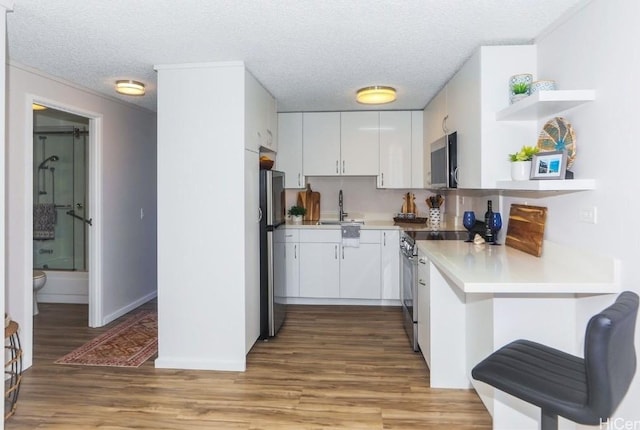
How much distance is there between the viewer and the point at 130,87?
3.33 meters

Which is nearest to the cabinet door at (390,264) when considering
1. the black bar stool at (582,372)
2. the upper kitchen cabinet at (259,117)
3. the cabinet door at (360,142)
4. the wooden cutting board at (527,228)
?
the cabinet door at (360,142)

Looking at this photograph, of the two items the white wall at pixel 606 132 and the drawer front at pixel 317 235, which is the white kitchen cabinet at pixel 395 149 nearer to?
the drawer front at pixel 317 235

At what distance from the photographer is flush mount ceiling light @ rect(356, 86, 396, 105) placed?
348cm

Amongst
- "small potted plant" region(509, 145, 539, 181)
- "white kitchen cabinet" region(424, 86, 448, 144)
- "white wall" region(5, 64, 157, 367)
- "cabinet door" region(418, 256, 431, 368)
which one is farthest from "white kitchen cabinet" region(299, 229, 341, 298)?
"small potted plant" region(509, 145, 539, 181)

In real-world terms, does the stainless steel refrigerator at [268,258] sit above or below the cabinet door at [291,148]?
below

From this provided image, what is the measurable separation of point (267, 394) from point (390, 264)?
7.23ft

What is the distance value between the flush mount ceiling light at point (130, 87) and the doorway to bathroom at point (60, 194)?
2034mm

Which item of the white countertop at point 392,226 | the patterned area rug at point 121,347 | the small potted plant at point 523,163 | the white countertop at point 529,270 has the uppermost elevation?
the small potted plant at point 523,163

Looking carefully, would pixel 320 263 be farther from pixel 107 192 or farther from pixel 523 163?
pixel 523 163

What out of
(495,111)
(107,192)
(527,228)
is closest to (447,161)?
(495,111)

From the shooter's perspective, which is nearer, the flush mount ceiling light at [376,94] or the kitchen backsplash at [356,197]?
the flush mount ceiling light at [376,94]

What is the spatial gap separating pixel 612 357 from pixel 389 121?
3629 mm

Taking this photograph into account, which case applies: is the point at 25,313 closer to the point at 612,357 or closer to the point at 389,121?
the point at 612,357

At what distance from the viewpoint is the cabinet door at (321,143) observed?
4.54 meters
